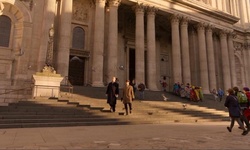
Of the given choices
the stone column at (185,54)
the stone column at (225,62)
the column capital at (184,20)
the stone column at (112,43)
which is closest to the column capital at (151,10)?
the stone column at (112,43)

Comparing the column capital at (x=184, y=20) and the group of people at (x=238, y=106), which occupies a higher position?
the column capital at (x=184, y=20)

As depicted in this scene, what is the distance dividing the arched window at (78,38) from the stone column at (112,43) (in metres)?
3.27

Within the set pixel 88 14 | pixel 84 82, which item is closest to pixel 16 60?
pixel 84 82

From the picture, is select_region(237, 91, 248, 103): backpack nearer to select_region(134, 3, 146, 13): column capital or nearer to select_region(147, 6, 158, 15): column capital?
select_region(134, 3, 146, 13): column capital

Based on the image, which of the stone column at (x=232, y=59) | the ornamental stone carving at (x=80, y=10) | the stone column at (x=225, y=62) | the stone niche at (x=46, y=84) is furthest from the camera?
the stone column at (x=232, y=59)

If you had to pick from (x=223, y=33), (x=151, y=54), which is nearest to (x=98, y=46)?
(x=151, y=54)

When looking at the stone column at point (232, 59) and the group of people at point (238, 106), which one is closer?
the group of people at point (238, 106)

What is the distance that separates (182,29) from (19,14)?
63.3ft

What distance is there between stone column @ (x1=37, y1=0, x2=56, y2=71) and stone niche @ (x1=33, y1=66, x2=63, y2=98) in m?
4.66

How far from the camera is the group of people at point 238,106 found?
26.0 ft

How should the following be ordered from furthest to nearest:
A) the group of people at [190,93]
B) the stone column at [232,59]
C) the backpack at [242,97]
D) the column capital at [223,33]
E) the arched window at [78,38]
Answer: the column capital at [223,33], the stone column at [232,59], the arched window at [78,38], the group of people at [190,93], the backpack at [242,97]

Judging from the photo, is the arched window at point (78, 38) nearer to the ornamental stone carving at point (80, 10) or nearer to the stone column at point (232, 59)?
the ornamental stone carving at point (80, 10)

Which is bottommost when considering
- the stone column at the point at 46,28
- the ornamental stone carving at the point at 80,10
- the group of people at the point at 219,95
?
the group of people at the point at 219,95

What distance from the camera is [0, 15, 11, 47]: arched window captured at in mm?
19672
